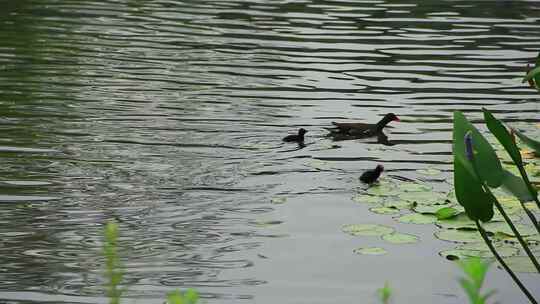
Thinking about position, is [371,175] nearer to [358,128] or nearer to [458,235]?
[458,235]

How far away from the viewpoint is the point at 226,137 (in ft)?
34.7

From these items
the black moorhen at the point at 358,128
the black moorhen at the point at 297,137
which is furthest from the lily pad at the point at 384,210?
the black moorhen at the point at 358,128

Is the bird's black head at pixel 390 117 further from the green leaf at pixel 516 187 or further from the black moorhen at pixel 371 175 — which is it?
the green leaf at pixel 516 187

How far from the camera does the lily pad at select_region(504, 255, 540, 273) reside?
6770 millimetres

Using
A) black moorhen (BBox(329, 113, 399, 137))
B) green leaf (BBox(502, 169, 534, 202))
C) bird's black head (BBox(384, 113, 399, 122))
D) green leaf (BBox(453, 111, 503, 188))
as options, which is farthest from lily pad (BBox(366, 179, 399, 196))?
green leaf (BBox(453, 111, 503, 188))

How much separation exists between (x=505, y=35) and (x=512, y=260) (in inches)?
468

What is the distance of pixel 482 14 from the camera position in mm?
21016

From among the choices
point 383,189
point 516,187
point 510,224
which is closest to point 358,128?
point 383,189

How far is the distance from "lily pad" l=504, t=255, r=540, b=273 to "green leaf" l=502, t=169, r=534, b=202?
7.03ft

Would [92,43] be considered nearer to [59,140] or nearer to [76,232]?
[59,140]

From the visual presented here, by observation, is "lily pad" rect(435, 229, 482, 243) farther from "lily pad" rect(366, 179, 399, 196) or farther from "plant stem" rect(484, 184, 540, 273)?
"plant stem" rect(484, 184, 540, 273)

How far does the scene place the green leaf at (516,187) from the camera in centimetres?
470

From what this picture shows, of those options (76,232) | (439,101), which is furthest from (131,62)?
(76,232)

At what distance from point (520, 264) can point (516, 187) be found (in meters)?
2.24
